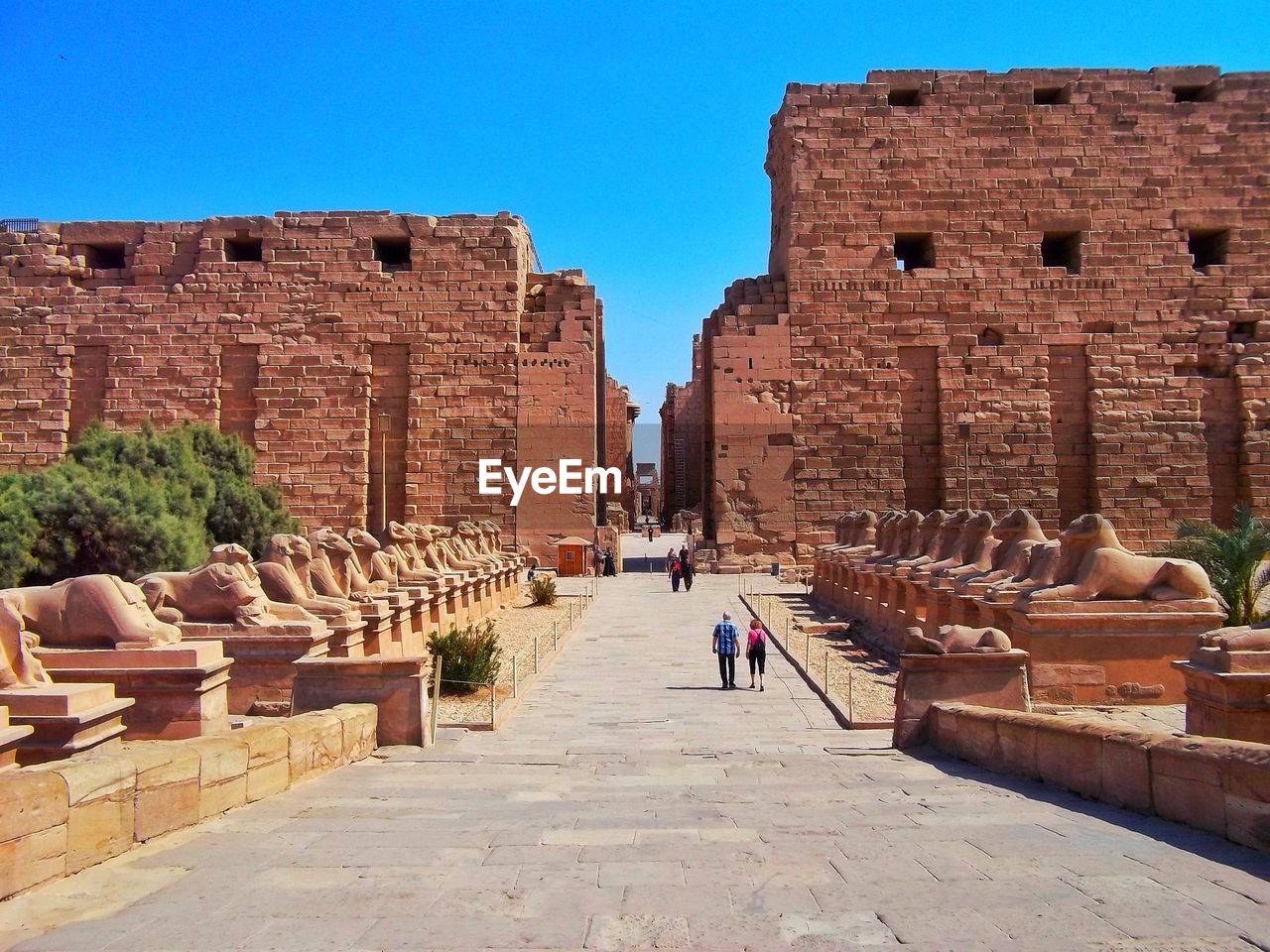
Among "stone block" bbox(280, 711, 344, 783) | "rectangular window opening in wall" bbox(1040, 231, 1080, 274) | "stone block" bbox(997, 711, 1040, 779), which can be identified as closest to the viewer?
"stone block" bbox(280, 711, 344, 783)

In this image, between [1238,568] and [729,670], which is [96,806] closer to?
[729,670]

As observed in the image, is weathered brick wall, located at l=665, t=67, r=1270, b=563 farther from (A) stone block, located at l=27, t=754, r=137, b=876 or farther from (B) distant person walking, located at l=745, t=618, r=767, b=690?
(A) stone block, located at l=27, t=754, r=137, b=876

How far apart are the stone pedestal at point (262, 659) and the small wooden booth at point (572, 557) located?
1318 cm

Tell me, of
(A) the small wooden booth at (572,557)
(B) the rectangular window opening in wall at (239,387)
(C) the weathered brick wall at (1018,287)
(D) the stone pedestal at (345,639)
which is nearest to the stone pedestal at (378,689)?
(D) the stone pedestal at (345,639)

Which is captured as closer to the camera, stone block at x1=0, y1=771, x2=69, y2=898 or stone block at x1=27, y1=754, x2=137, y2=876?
stone block at x1=0, y1=771, x2=69, y2=898

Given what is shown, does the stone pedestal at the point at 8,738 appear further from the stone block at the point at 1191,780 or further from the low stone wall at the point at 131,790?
the stone block at the point at 1191,780

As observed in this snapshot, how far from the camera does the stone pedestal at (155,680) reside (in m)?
5.84

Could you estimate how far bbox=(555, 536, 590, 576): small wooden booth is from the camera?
21.0 m

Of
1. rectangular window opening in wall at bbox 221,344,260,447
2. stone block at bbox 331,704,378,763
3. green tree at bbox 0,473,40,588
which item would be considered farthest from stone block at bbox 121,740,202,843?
rectangular window opening in wall at bbox 221,344,260,447

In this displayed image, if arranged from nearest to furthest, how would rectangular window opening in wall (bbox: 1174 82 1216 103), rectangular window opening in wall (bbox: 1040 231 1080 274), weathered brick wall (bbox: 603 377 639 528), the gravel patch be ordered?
the gravel patch
rectangular window opening in wall (bbox: 1040 231 1080 274)
rectangular window opening in wall (bbox: 1174 82 1216 103)
weathered brick wall (bbox: 603 377 639 528)

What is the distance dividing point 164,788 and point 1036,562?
24.8ft

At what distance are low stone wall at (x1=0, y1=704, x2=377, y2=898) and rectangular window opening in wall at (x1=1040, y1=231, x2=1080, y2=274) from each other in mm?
20896

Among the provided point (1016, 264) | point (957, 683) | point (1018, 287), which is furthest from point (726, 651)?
point (1016, 264)

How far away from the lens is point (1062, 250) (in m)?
22.7
